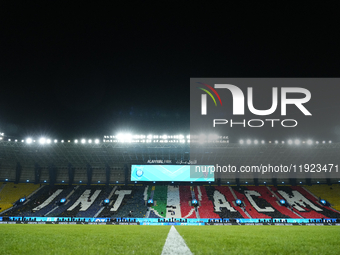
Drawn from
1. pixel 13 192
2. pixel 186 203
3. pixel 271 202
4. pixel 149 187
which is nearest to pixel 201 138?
pixel 186 203

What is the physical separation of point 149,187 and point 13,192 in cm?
3408

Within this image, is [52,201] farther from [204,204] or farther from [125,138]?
[204,204]

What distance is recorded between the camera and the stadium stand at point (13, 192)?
158 ft

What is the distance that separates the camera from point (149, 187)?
55.7m

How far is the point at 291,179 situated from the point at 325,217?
1650 cm

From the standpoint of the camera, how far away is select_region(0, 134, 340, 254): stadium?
42844 millimetres

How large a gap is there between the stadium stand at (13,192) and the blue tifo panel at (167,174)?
2708cm

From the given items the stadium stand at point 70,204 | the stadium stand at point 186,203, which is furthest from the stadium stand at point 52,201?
the stadium stand at point 186,203

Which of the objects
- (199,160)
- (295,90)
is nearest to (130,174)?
(199,160)

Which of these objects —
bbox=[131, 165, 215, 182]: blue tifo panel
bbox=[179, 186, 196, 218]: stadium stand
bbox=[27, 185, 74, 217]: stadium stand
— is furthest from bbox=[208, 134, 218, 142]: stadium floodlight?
bbox=[27, 185, 74, 217]: stadium stand

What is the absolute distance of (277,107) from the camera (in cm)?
2934

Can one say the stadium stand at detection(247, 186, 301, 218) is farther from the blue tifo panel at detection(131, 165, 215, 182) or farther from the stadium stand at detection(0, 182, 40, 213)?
the stadium stand at detection(0, 182, 40, 213)

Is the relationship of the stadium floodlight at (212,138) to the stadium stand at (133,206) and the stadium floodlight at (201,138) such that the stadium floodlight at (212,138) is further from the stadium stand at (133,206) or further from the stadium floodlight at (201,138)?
the stadium stand at (133,206)

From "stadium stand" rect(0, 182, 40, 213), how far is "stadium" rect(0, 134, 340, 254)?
226 millimetres
